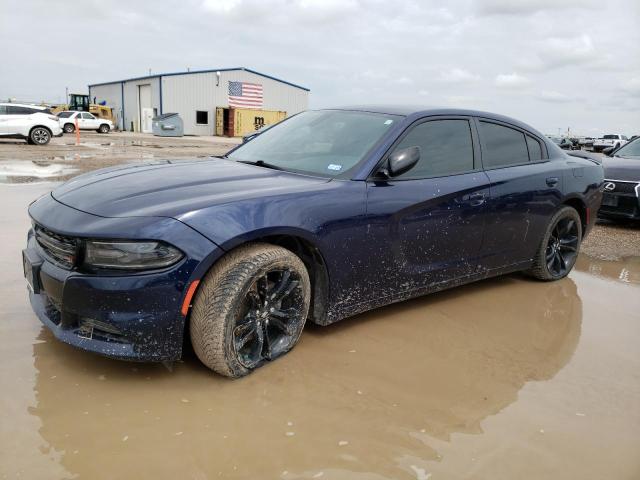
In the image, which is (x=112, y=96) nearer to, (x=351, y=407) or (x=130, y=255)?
(x=130, y=255)

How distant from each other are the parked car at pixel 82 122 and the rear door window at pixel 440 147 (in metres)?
35.8

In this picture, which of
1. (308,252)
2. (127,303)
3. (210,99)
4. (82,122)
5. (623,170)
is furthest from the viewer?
(210,99)

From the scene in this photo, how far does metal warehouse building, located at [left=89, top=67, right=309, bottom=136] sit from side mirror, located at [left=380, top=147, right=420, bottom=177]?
38.8 meters

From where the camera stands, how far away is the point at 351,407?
8.60 feet

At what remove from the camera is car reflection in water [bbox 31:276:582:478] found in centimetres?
221

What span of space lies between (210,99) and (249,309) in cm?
4133

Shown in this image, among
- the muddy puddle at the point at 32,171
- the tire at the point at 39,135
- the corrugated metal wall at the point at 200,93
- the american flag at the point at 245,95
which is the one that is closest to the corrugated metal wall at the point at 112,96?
the corrugated metal wall at the point at 200,93

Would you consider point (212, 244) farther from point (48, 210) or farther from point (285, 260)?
point (48, 210)

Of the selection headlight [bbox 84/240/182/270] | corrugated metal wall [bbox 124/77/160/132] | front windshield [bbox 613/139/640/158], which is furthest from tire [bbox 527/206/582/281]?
corrugated metal wall [bbox 124/77/160/132]

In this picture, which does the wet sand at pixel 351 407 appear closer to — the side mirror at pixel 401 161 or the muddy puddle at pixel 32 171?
the side mirror at pixel 401 161

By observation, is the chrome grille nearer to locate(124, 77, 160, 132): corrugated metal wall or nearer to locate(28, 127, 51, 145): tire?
locate(28, 127, 51, 145): tire

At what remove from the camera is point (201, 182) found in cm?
302

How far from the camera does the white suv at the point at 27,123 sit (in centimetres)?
1977

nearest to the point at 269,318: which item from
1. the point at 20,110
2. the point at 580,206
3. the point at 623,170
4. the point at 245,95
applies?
the point at 580,206
